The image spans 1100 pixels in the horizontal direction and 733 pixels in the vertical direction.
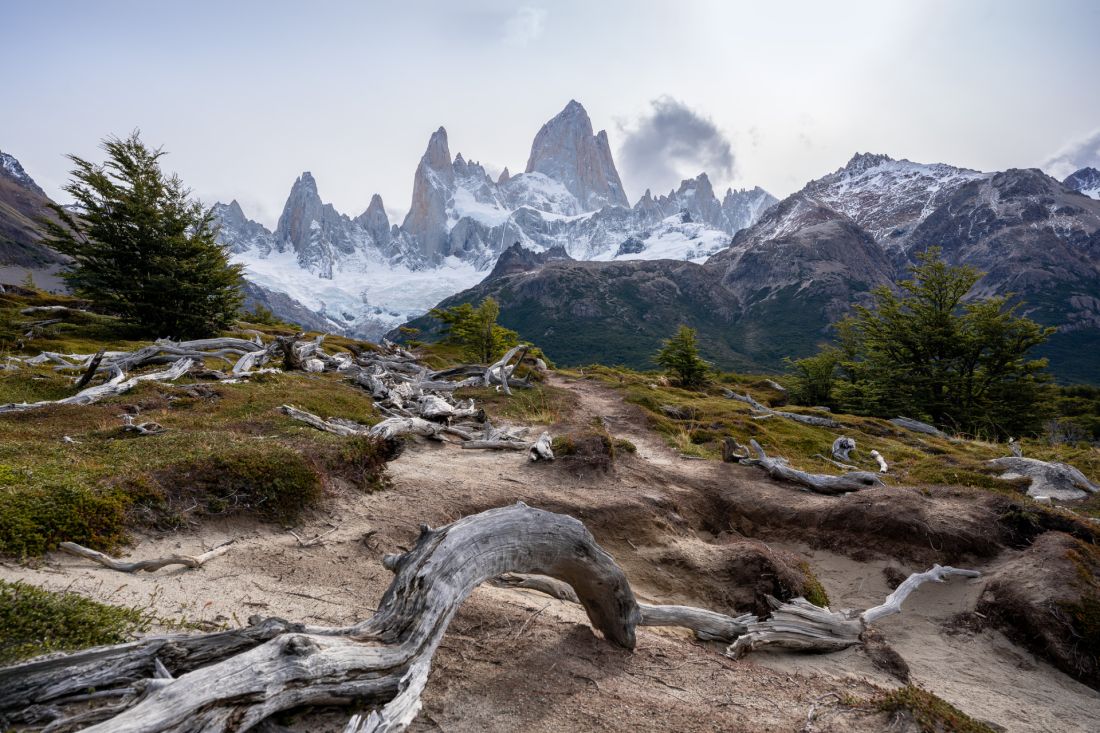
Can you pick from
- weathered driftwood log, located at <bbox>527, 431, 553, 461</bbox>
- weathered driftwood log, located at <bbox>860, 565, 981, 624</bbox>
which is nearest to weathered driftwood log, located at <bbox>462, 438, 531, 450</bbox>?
weathered driftwood log, located at <bbox>527, 431, 553, 461</bbox>

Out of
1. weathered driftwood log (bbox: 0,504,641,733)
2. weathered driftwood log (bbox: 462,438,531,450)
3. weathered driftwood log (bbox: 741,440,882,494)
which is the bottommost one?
weathered driftwood log (bbox: 462,438,531,450)

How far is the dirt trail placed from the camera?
13.9ft

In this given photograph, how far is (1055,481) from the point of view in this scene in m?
12.1

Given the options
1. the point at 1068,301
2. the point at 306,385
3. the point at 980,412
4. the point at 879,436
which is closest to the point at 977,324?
the point at 980,412

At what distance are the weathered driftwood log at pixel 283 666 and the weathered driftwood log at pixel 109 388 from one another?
37.1 ft

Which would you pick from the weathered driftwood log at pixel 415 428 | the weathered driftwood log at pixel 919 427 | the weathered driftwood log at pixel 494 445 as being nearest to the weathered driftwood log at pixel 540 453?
the weathered driftwood log at pixel 494 445

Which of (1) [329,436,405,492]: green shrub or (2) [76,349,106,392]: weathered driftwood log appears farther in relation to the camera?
(2) [76,349,106,392]: weathered driftwood log

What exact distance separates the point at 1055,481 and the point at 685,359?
2685cm

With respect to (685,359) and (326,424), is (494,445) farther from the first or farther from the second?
(685,359)

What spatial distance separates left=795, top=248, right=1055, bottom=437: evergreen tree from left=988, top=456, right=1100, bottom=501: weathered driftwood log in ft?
51.7

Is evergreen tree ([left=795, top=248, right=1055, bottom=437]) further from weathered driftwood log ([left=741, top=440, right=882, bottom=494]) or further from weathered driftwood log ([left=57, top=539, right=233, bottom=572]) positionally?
weathered driftwood log ([left=57, top=539, right=233, bottom=572])

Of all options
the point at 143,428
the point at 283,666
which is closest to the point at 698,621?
the point at 283,666

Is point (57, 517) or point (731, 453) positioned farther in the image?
point (731, 453)

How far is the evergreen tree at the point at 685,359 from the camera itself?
126 feet
